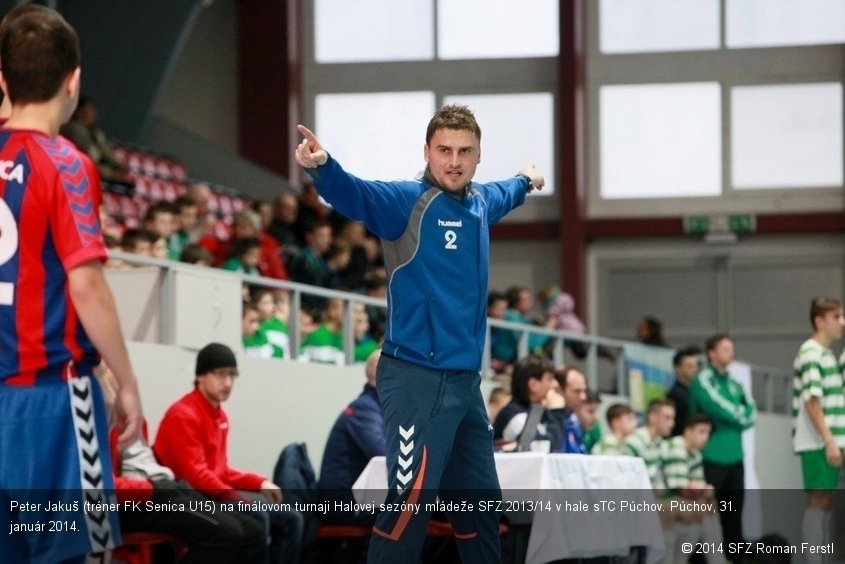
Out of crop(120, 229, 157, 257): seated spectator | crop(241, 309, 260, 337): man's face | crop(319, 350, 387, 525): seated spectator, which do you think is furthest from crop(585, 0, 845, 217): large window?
crop(319, 350, 387, 525): seated spectator

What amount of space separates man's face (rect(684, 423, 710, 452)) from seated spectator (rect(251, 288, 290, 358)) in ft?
9.31

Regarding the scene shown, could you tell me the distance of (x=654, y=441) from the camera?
10.4 meters

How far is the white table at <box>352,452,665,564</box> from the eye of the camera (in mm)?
6469

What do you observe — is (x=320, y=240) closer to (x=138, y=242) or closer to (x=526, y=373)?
(x=138, y=242)

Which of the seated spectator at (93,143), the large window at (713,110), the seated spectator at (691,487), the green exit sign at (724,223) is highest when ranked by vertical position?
the large window at (713,110)

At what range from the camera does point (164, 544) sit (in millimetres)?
6676

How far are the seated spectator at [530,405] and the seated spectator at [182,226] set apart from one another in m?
3.42

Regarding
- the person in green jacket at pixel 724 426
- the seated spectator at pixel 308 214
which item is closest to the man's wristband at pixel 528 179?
the person in green jacket at pixel 724 426

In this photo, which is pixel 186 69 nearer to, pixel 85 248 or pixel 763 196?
pixel 763 196

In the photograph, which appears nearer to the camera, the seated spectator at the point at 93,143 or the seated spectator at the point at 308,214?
the seated spectator at the point at 93,143

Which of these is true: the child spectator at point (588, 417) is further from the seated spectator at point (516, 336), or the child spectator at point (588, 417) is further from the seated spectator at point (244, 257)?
the seated spectator at point (244, 257)

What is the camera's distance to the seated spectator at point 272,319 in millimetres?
9117

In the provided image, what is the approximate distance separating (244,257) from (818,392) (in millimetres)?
4237

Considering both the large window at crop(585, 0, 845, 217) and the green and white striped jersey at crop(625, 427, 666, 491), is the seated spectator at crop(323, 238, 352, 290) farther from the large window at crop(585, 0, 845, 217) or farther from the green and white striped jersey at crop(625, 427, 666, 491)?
the large window at crop(585, 0, 845, 217)
